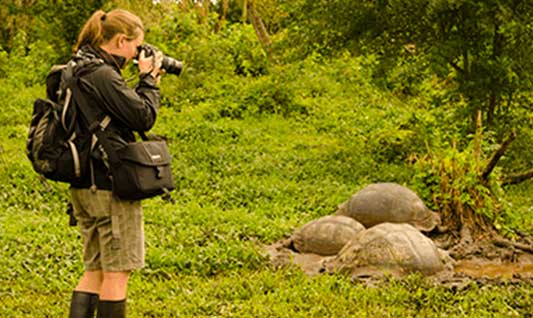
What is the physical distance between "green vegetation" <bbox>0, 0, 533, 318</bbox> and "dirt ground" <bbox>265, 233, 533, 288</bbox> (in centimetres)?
20

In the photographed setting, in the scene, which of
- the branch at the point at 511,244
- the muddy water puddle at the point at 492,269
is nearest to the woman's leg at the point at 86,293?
the muddy water puddle at the point at 492,269

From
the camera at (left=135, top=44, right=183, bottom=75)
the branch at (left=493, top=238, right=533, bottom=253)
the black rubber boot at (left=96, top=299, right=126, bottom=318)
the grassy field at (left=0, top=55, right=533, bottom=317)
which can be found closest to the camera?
the black rubber boot at (left=96, top=299, right=126, bottom=318)

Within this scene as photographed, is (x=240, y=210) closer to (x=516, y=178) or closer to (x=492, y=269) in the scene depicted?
(x=492, y=269)

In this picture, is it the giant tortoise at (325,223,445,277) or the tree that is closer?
the giant tortoise at (325,223,445,277)

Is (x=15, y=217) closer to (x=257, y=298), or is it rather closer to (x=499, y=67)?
(x=257, y=298)

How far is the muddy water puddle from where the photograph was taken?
23.0 feet

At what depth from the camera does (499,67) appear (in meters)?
Answer: 10.0

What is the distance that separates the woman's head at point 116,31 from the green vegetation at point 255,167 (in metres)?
1.15

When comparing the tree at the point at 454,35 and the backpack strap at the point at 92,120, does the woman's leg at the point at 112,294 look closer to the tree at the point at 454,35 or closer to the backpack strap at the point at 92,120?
the backpack strap at the point at 92,120

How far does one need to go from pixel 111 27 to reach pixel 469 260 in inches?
178

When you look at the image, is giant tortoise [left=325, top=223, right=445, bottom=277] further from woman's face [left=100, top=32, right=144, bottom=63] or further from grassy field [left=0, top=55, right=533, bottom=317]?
Result: woman's face [left=100, top=32, right=144, bottom=63]

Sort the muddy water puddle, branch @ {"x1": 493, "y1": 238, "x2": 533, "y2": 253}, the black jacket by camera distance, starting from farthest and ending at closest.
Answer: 1. branch @ {"x1": 493, "y1": 238, "x2": 533, "y2": 253}
2. the muddy water puddle
3. the black jacket

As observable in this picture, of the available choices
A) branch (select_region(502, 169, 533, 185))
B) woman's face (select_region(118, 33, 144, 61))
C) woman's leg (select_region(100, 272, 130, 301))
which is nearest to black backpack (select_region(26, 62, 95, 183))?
woman's face (select_region(118, 33, 144, 61))

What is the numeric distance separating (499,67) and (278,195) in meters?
3.14
